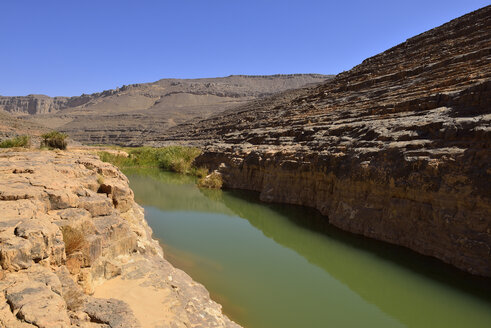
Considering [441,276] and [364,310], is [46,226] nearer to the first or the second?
[364,310]

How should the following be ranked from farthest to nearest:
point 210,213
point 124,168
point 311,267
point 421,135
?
point 124,168
point 210,213
point 421,135
point 311,267

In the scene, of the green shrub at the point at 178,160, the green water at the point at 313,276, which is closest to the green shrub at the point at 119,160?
the green shrub at the point at 178,160

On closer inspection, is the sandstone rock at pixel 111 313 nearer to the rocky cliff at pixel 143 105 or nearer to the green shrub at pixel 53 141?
the green shrub at pixel 53 141

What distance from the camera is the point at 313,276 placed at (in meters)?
7.49

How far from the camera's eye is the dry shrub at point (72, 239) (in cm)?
351

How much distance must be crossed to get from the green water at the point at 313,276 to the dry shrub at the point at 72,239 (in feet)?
10.5

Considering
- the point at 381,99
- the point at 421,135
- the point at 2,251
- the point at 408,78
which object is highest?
the point at 408,78

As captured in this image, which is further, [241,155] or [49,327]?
[241,155]

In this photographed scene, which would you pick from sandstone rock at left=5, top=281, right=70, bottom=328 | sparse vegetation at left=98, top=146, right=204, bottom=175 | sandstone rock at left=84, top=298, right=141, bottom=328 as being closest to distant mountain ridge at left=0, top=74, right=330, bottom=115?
sparse vegetation at left=98, top=146, right=204, bottom=175

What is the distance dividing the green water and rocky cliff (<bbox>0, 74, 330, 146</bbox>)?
50175 millimetres

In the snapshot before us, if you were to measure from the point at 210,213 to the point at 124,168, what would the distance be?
61.6ft

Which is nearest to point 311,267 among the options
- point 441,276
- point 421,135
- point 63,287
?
point 441,276

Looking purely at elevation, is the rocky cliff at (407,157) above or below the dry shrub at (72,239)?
above

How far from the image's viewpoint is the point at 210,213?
44.6ft
